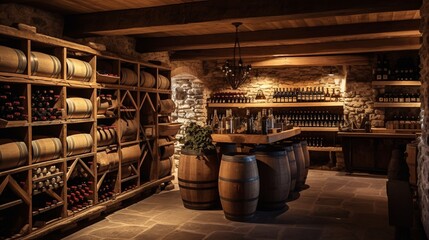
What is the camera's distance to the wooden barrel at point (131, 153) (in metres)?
5.36

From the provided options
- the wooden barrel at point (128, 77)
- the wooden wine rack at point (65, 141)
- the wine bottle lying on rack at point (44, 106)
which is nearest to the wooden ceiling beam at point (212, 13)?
the wooden wine rack at point (65, 141)

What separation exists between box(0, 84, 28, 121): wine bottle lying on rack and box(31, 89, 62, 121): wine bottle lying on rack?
0.18m

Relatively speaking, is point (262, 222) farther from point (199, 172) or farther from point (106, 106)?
point (106, 106)

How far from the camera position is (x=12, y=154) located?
3482mm

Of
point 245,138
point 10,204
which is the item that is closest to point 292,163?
point 245,138

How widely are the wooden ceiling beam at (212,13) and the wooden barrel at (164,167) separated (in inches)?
91.0

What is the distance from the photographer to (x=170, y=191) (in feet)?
21.2

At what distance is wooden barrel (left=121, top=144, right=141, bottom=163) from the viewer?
5.36 m

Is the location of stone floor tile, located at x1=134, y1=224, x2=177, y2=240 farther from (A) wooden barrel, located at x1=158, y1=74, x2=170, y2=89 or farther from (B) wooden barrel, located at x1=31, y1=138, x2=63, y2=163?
(A) wooden barrel, located at x1=158, y1=74, x2=170, y2=89

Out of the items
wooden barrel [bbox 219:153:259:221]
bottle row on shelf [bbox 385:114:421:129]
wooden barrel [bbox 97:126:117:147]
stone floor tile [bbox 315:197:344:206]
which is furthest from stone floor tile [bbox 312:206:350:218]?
bottle row on shelf [bbox 385:114:421:129]

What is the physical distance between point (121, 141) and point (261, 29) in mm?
2791

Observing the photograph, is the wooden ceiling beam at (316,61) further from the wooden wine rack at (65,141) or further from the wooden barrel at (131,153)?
the wooden barrel at (131,153)

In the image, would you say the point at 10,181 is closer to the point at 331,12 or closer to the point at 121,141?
the point at 121,141

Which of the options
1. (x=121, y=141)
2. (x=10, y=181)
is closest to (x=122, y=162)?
(x=121, y=141)
